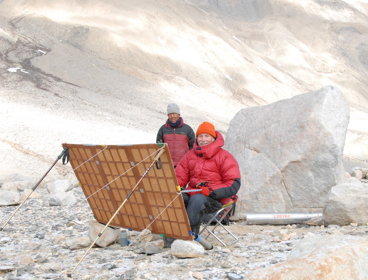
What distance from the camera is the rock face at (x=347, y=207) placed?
7738 millimetres

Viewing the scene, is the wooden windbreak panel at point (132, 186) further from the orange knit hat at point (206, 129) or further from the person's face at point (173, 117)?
the person's face at point (173, 117)

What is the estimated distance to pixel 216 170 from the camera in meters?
6.60

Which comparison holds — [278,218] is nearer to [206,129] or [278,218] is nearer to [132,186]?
[206,129]

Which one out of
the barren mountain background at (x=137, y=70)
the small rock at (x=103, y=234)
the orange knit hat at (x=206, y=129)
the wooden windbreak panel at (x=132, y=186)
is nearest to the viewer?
the wooden windbreak panel at (x=132, y=186)

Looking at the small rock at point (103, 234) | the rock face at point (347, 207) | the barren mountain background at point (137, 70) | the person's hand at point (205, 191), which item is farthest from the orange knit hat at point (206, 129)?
the barren mountain background at point (137, 70)

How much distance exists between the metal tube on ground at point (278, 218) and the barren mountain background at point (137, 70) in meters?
11.2

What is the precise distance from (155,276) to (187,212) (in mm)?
1322

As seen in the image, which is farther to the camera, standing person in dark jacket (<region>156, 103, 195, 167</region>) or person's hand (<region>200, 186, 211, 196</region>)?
standing person in dark jacket (<region>156, 103, 195, 167</region>)

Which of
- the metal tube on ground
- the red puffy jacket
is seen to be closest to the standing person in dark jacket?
the metal tube on ground

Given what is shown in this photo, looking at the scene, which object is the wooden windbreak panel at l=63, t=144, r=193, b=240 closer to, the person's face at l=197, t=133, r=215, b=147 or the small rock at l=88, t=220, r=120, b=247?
the small rock at l=88, t=220, r=120, b=247

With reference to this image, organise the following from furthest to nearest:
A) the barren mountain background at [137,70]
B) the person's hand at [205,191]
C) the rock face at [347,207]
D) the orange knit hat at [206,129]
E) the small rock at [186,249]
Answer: the barren mountain background at [137,70] → the rock face at [347,207] → the orange knit hat at [206,129] → the person's hand at [205,191] → the small rock at [186,249]

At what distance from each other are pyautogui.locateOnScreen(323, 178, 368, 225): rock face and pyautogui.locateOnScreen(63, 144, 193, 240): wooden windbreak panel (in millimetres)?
2771

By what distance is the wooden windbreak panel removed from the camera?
6133mm

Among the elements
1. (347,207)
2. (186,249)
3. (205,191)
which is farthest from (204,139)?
(347,207)
